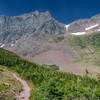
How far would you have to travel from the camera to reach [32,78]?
41.6m

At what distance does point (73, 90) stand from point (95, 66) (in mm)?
194108

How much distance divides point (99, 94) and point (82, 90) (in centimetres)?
220

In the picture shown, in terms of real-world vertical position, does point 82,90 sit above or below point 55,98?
above

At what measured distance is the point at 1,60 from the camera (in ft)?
219

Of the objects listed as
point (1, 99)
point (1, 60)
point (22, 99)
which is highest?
point (1, 60)

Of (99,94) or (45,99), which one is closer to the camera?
(45,99)

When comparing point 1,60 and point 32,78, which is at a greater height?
point 1,60

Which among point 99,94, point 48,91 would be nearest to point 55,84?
point 48,91

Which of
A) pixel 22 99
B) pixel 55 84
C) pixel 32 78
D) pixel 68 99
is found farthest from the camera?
pixel 32 78

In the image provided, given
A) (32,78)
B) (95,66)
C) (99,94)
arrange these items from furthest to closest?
(95,66) < (32,78) < (99,94)

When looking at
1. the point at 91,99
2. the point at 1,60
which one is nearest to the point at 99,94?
the point at 91,99

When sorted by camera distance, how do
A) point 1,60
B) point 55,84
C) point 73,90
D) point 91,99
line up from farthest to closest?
point 1,60
point 55,84
point 73,90
point 91,99

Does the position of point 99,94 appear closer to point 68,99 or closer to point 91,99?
point 91,99

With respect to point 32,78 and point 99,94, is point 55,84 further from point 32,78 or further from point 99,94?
point 32,78
